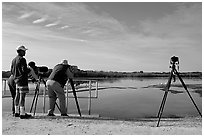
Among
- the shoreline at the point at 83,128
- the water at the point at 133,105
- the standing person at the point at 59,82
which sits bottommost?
the water at the point at 133,105

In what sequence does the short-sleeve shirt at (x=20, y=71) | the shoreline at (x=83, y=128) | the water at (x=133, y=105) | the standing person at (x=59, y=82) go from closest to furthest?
the shoreline at (x=83, y=128)
the short-sleeve shirt at (x=20, y=71)
the standing person at (x=59, y=82)
the water at (x=133, y=105)

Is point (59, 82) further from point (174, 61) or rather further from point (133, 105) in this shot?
point (133, 105)

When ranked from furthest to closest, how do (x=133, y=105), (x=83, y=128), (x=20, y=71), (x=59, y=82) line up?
(x=133, y=105)
(x=59, y=82)
(x=20, y=71)
(x=83, y=128)

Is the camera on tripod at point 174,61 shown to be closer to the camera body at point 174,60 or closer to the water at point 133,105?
the camera body at point 174,60

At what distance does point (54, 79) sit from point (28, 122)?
113 cm

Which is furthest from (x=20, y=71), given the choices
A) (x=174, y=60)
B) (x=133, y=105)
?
(x=133, y=105)

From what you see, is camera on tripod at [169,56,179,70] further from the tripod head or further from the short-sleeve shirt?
the short-sleeve shirt

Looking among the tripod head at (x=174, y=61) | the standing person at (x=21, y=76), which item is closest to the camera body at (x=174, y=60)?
the tripod head at (x=174, y=61)

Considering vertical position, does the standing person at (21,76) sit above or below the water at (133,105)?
above

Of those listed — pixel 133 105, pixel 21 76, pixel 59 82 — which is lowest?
pixel 133 105

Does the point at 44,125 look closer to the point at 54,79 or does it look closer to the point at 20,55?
the point at 54,79

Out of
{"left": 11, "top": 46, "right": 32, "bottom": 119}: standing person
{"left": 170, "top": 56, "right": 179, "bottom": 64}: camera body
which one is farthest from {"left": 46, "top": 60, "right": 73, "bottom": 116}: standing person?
{"left": 170, "top": 56, "right": 179, "bottom": 64}: camera body

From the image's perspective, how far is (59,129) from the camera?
14.6 ft

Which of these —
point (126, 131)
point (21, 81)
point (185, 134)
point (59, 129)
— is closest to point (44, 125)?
point (59, 129)
